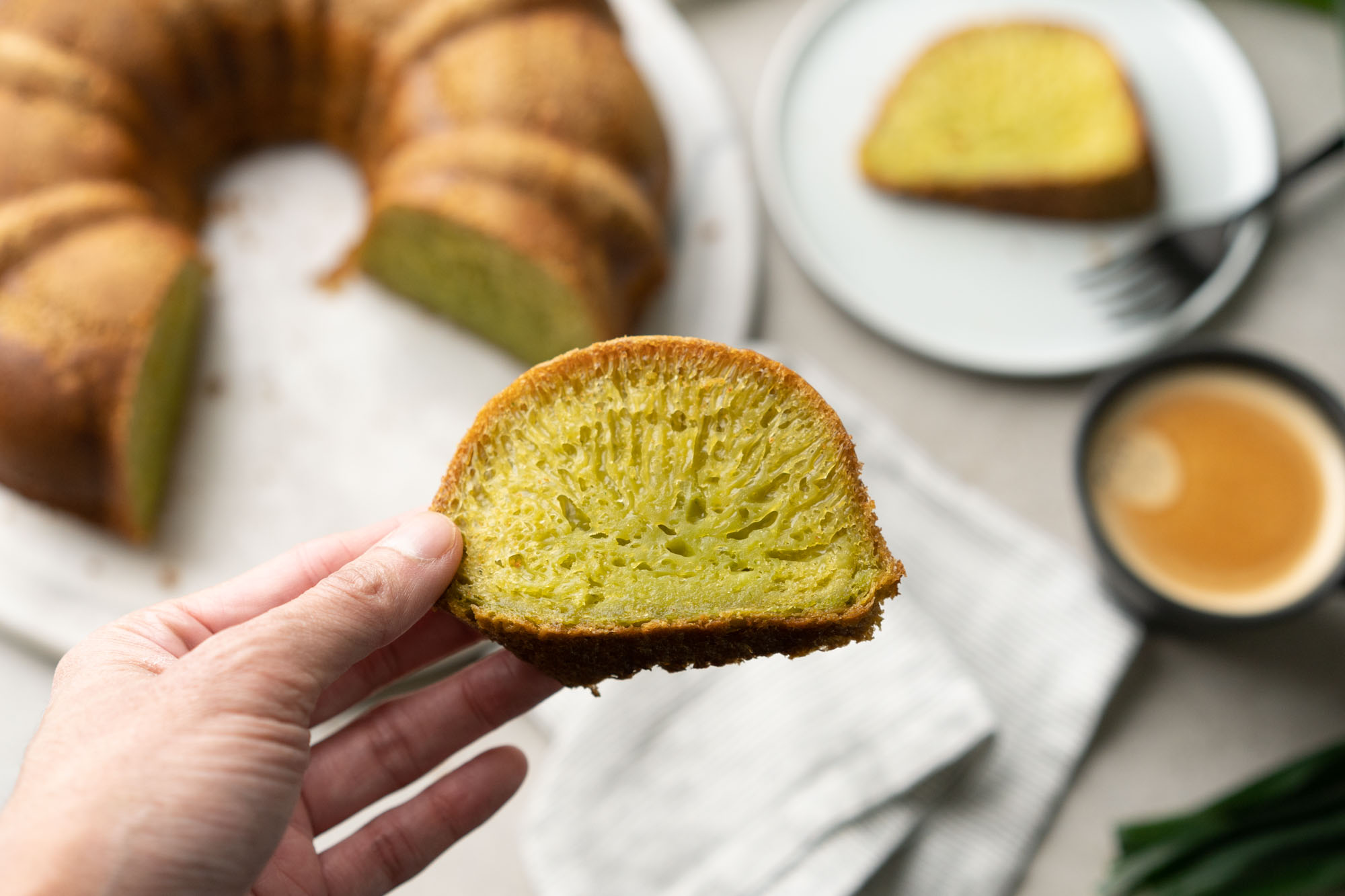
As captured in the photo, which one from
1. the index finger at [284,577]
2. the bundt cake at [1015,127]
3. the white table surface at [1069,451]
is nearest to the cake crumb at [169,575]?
the white table surface at [1069,451]

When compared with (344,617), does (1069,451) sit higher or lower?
lower

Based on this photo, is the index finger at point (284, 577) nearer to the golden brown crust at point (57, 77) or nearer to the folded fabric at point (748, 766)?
the folded fabric at point (748, 766)

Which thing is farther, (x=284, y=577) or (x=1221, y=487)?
(x=1221, y=487)

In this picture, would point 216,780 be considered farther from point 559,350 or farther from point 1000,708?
point 1000,708

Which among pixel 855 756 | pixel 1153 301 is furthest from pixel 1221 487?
pixel 855 756

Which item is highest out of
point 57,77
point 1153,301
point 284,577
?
point 57,77

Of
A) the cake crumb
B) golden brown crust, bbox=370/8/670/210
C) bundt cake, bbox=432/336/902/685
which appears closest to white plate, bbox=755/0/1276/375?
golden brown crust, bbox=370/8/670/210

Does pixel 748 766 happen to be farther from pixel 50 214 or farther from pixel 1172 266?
pixel 50 214
